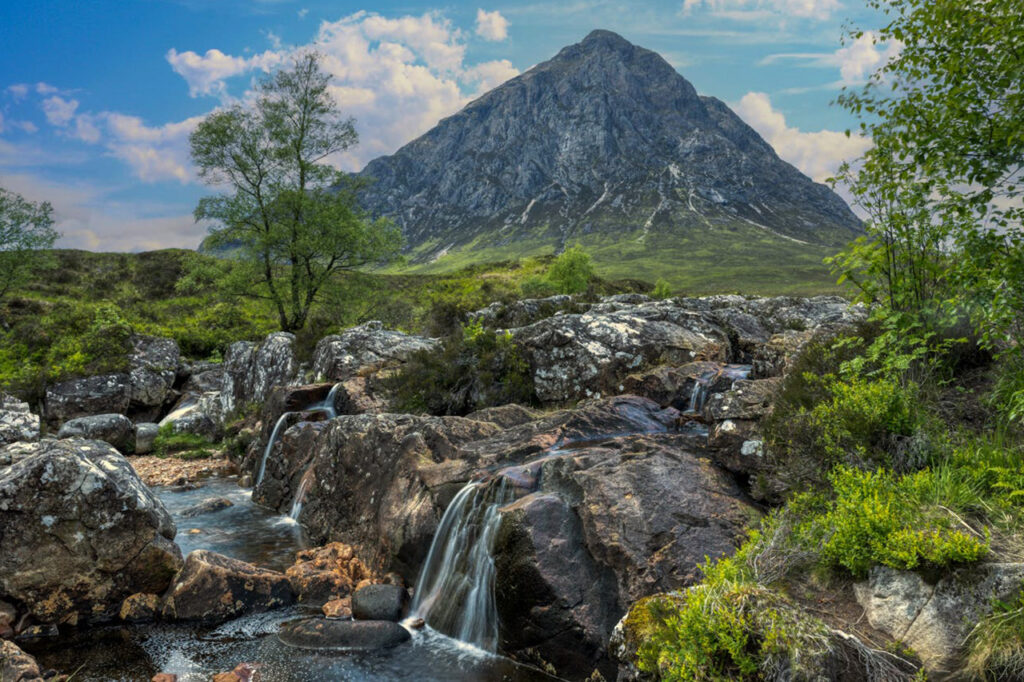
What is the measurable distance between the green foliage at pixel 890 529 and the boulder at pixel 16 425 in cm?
2669

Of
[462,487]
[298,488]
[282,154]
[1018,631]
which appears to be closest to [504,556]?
[462,487]

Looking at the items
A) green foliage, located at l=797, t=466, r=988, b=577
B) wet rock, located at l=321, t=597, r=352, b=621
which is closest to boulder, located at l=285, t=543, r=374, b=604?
wet rock, located at l=321, t=597, r=352, b=621

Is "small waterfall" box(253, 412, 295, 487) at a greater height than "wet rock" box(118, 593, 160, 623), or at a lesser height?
greater

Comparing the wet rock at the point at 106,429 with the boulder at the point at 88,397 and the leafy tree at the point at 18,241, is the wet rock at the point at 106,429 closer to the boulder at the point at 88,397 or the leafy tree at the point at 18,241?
the boulder at the point at 88,397

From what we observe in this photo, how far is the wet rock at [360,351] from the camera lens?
985 inches

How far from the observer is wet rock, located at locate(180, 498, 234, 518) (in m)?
18.3

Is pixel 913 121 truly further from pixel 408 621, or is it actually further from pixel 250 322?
pixel 250 322

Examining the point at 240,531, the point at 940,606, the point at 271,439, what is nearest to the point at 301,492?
the point at 240,531

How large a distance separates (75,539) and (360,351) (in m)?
14.9

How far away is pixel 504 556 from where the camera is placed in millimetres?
10156

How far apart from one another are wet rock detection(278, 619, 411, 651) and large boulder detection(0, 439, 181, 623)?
154 inches

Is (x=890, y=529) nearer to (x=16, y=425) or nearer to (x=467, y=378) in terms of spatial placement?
(x=467, y=378)

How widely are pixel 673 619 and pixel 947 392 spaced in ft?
20.7

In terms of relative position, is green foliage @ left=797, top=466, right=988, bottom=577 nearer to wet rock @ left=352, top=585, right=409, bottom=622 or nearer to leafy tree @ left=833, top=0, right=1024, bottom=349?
leafy tree @ left=833, top=0, right=1024, bottom=349
